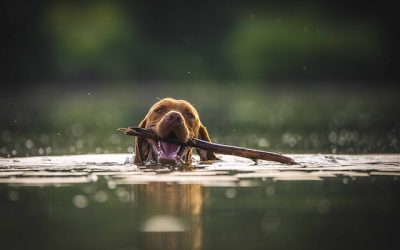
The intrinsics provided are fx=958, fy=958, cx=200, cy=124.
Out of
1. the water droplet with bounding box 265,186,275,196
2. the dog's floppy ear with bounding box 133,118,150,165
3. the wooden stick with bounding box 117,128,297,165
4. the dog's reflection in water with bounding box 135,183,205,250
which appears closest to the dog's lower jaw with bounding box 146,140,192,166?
the dog's floppy ear with bounding box 133,118,150,165

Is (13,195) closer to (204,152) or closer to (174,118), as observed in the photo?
(174,118)

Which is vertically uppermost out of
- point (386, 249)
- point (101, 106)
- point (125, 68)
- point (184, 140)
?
point (125, 68)

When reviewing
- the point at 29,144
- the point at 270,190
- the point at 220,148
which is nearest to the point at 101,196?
the point at 270,190

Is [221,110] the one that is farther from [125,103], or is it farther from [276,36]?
[276,36]

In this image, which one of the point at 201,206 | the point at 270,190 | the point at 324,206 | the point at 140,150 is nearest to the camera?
the point at 201,206

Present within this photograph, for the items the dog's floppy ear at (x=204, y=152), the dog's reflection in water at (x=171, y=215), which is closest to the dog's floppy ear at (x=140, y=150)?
the dog's floppy ear at (x=204, y=152)

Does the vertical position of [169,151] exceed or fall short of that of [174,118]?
it falls short

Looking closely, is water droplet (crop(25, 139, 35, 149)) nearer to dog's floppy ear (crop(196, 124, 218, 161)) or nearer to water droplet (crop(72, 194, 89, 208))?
dog's floppy ear (crop(196, 124, 218, 161))

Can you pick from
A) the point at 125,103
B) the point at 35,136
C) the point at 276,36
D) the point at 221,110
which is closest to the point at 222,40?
the point at 276,36
